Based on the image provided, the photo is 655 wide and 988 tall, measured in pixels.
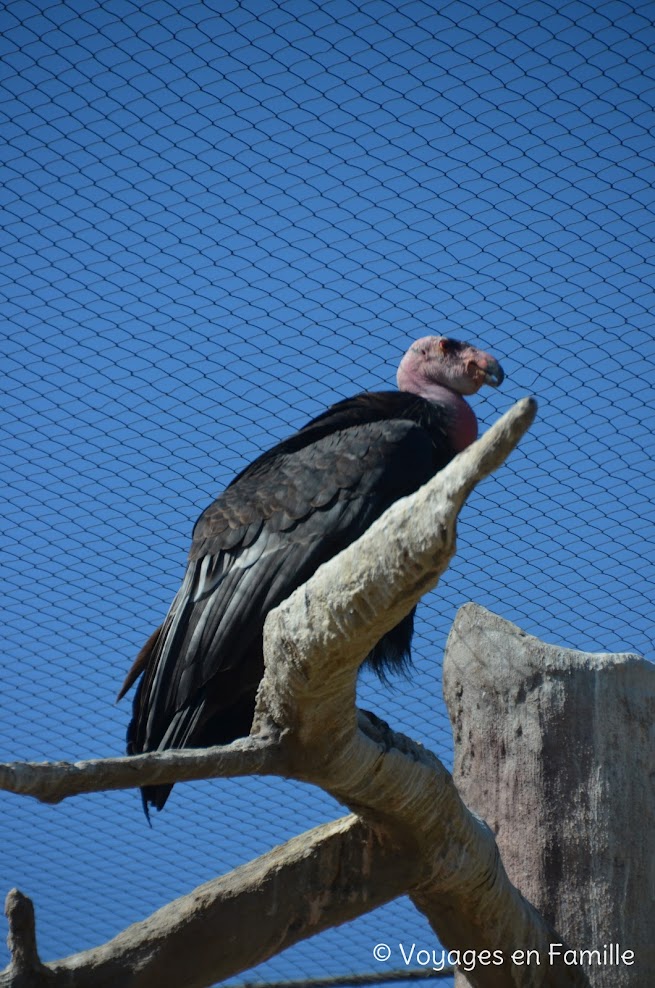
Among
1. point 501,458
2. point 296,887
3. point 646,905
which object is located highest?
point 501,458

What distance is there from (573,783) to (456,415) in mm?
1257

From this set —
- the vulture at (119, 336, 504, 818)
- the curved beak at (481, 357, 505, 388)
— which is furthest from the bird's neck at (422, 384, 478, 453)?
the curved beak at (481, 357, 505, 388)

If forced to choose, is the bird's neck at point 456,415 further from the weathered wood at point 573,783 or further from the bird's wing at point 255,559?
the weathered wood at point 573,783

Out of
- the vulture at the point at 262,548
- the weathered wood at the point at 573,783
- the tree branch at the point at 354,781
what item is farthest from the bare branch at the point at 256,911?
the vulture at the point at 262,548

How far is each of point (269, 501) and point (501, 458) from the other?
6.46 ft

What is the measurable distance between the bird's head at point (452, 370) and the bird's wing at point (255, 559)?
69 centimetres

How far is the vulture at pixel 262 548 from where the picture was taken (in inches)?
125

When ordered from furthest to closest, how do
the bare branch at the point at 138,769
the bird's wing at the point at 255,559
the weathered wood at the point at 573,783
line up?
the bird's wing at the point at 255,559 < the weathered wood at the point at 573,783 < the bare branch at the point at 138,769

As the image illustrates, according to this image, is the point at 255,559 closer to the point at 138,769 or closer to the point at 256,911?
the point at 256,911

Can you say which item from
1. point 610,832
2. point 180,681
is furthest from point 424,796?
point 180,681

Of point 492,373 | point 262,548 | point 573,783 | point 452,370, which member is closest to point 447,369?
point 452,370

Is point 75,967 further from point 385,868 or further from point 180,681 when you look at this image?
point 180,681

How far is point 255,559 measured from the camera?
10.9ft

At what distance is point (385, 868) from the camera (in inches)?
104
